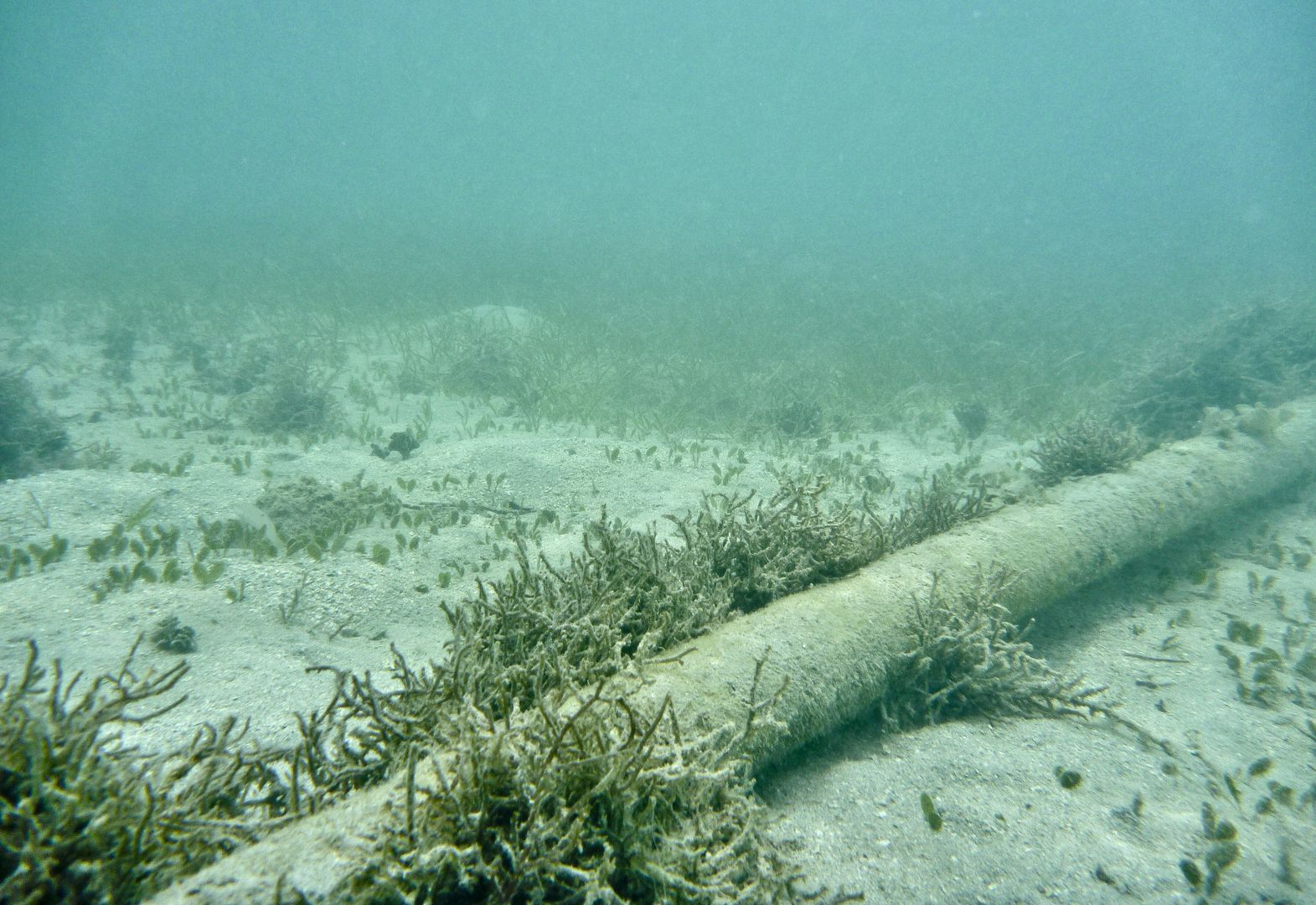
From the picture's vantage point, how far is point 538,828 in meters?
1.72

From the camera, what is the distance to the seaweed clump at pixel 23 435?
24.1 ft

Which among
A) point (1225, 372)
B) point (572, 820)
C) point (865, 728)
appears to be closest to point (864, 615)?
point (865, 728)

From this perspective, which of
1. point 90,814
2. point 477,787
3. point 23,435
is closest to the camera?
point 90,814

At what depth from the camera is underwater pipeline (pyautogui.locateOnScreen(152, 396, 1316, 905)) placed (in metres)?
1.66

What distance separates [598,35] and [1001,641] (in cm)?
17544

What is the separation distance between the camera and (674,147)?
113m

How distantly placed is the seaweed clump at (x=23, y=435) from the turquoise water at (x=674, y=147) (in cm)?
1256

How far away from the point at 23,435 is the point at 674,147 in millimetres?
120605

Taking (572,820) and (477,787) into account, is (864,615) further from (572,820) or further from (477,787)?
(477,787)

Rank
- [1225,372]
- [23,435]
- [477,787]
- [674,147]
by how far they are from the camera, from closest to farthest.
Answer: [477,787], [23,435], [1225,372], [674,147]

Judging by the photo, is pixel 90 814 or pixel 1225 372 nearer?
pixel 90 814

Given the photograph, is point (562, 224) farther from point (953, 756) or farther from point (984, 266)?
point (953, 756)

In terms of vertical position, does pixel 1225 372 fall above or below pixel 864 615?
above

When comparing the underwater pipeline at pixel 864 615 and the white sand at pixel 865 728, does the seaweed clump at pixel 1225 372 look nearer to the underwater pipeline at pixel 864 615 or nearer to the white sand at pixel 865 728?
the white sand at pixel 865 728
